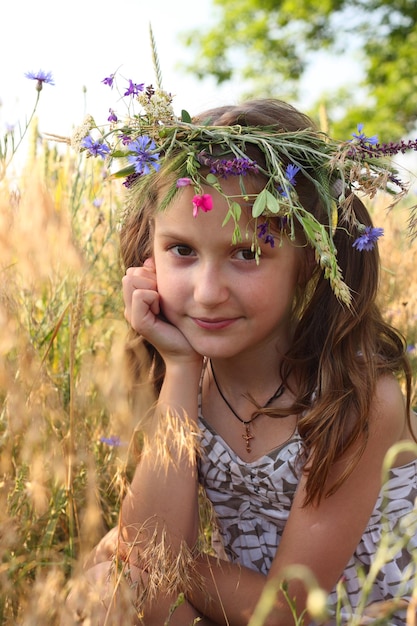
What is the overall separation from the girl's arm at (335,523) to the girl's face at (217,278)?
1.14ft

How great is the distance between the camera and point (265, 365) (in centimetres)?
214

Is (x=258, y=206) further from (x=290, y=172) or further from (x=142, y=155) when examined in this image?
(x=142, y=155)

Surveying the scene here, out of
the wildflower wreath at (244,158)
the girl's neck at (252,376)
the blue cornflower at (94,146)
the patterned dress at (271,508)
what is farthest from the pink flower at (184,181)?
the patterned dress at (271,508)

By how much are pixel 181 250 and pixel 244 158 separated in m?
0.28

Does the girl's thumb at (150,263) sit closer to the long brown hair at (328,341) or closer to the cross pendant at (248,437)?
the long brown hair at (328,341)

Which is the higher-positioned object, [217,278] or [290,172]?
[290,172]

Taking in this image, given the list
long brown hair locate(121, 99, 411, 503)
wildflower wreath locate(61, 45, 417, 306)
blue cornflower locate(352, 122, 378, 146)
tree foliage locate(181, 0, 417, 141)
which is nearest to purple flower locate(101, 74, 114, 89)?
wildflower wreath locate(61, 45, 417, 306)

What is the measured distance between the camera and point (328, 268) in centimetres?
152

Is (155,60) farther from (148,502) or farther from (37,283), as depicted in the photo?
(148,502)

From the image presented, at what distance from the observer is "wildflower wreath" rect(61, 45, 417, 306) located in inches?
65.9

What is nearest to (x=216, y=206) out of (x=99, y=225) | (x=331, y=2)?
(x=99, y=225)

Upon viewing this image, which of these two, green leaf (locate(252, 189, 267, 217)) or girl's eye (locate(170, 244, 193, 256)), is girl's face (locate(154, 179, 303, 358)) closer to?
girl's eye (locate(170, 244, 193, 256))

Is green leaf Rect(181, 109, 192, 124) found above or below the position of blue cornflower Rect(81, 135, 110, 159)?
above

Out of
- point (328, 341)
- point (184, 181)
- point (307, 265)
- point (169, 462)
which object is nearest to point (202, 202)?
point (184, 181)
